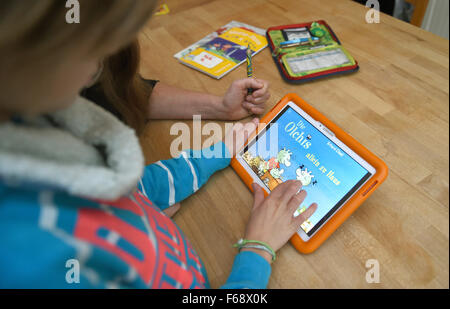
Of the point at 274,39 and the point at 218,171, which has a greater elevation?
the point at 274,39

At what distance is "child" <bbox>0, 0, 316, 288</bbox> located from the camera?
24 cm

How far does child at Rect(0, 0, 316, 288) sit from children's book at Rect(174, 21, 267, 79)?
0.47 metres

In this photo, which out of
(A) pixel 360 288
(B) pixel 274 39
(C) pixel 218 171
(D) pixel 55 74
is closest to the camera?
(D) pixel 55 74

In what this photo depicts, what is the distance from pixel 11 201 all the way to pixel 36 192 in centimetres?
2

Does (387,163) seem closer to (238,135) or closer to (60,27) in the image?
(238,135)

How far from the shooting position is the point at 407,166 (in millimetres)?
483

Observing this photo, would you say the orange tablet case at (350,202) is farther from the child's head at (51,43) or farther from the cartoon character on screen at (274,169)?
the child's head at (51,43)

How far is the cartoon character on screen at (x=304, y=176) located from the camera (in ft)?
1.61

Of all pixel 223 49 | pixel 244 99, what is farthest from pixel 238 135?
Answer: pixel 223 49

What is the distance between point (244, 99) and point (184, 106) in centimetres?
14

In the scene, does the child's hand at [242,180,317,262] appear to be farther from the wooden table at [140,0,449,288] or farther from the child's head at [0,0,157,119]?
the child's head at [0,0,157,119]
